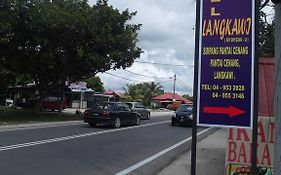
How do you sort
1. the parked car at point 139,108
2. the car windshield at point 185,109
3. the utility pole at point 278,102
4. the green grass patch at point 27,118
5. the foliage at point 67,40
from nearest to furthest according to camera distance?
the utility pole at point 278,102 < the green grass patch at point 27,118 < the foliage at point 67,40 < the car windshield at point 185,109 < the parked car at point 139,108

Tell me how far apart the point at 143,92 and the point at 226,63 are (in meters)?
86.6

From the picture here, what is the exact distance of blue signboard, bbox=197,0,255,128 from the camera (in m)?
5.66

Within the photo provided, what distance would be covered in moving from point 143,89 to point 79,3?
61.1 m

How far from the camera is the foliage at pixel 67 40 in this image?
29172 millimetres

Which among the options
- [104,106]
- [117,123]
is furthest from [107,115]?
[117,123]

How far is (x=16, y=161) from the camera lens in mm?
11625

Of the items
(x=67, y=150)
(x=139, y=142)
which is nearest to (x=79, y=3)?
(x=139, y=142)

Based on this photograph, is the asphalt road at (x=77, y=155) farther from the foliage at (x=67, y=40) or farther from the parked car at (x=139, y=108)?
the parked car at (x=139, y=108)

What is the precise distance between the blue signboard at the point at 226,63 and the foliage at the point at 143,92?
245ft

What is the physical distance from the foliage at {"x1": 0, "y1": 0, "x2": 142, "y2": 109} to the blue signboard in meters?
22.5

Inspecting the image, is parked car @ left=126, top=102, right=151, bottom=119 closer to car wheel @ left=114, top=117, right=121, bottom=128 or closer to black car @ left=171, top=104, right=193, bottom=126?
black car @ left=171, top=104, right=193, bottom=126

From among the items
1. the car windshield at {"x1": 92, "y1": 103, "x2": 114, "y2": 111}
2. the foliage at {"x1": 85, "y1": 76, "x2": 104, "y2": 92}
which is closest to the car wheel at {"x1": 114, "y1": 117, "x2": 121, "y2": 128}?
the car windshield at {"x1": 92, "y1": 103, "x2": 114, "y2": 111}

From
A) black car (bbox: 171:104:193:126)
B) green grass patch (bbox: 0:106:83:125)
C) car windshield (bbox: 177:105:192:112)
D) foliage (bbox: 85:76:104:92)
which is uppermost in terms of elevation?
foliage (bbox: 85:76:104:92)

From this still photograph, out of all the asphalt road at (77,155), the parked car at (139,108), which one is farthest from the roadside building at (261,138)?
the parked car at (139,108)
